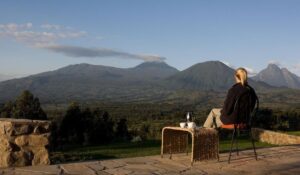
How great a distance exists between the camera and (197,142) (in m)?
6.44

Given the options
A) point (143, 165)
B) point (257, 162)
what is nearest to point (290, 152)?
point (257, 162)

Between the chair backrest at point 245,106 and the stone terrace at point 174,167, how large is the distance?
0.63 meters

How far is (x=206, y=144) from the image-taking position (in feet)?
21.5

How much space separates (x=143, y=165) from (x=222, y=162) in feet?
3.98

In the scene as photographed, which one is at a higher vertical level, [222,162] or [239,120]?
[239,120]

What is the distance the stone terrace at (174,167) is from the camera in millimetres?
5637

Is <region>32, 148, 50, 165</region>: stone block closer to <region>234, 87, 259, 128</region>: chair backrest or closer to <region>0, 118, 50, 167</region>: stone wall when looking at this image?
<region>0, 118, 50, 167</region>: stone wall

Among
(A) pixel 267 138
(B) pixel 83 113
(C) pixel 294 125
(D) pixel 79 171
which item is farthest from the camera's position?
(B) pixel 83 113

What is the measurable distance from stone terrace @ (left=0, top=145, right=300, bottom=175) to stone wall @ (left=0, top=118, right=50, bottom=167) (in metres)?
0.25

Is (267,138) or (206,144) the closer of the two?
(206,144)

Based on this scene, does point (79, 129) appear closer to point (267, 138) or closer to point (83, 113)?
point (83, 113)

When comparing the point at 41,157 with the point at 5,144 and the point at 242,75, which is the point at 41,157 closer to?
the point at 5,144

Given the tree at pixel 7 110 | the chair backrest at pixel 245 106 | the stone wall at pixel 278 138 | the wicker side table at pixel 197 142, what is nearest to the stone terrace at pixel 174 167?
the wicker side table at pixel 197 142

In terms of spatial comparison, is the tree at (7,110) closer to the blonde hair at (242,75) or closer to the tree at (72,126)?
the tree at (72,126)
